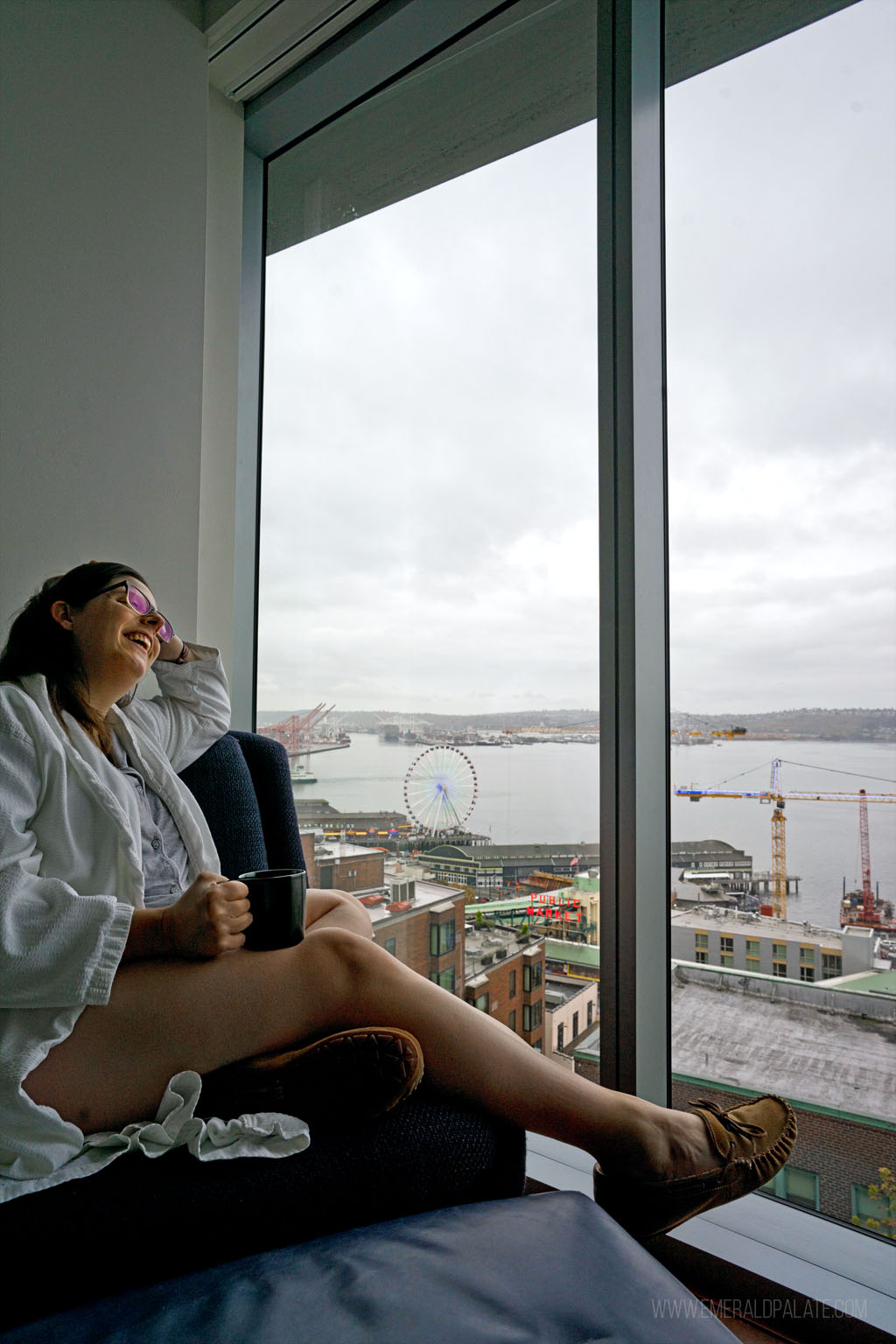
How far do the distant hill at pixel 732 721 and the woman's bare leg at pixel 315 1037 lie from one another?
705mm

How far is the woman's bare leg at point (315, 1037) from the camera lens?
3.62 feet

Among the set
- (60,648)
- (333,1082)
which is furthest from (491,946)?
(60,648)

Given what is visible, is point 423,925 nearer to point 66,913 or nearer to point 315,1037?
point 315,1037

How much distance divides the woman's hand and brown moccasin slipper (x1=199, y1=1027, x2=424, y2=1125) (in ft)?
0.58

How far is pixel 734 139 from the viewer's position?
1.65 m

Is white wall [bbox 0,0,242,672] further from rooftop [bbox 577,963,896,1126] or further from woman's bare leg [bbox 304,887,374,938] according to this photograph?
rooftop [bbox 577,963,896,1126]

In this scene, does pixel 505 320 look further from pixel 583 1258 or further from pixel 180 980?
pixel 583 1258

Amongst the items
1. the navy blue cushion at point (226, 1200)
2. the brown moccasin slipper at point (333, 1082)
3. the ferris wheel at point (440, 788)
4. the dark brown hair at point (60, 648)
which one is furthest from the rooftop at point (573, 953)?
the dark brown hair at point (60, 648)

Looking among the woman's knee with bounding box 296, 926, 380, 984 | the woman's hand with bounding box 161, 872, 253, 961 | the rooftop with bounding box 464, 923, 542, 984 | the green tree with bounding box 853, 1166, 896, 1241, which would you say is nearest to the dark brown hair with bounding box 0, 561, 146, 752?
the woman's hand with bounding box 161, 872, 253, 961

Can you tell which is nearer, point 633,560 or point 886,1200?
point 886,1200

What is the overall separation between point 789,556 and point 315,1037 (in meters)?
1.21

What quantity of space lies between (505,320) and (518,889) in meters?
1.39

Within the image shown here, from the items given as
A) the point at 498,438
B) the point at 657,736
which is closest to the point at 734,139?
the point at 498,438

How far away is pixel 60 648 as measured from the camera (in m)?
1.54
